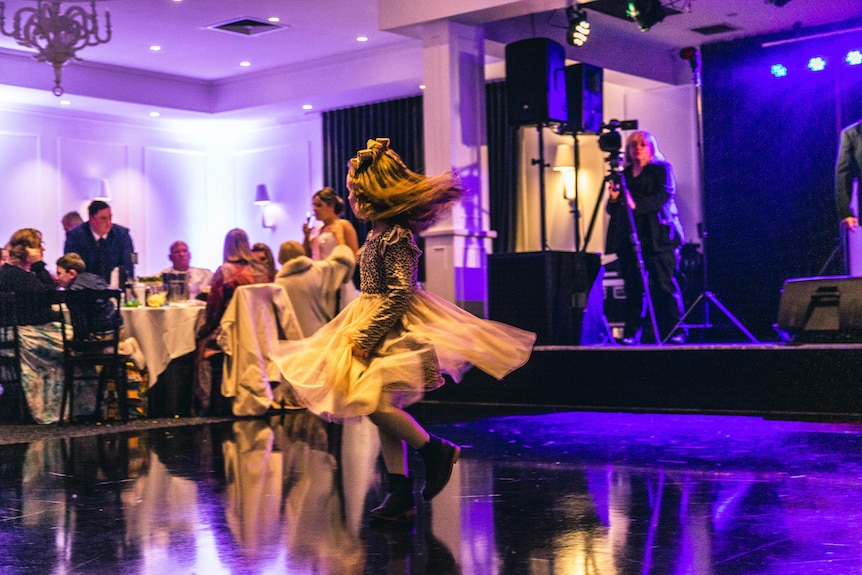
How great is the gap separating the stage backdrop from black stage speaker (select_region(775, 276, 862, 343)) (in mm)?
3338

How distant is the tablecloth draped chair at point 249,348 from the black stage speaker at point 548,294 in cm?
169

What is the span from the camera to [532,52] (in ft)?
26.4

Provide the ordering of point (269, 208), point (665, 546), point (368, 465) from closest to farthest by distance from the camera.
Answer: point (665, 546), point (368, 465), point (269, 208)

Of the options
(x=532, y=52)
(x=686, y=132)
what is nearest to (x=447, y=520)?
(x=532, y=52)

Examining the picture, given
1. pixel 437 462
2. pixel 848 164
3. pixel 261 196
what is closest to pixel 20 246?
pixel 437 462

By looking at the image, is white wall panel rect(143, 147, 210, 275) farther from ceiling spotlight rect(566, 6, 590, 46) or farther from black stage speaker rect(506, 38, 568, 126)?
ceiling spotlight rect(566, 6, 590, 46)

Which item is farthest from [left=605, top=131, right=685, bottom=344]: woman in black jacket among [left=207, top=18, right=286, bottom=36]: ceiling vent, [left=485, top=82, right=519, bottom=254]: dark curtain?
[left=207, top=18, right=286, bottom=36]: ceiling vent

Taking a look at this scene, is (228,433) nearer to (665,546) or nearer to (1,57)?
(665,546)

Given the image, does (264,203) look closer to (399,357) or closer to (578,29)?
(578,29)

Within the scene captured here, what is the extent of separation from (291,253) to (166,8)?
9.19 ft

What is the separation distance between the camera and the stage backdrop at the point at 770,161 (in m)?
9.77

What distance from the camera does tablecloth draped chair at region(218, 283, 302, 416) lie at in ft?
24.1

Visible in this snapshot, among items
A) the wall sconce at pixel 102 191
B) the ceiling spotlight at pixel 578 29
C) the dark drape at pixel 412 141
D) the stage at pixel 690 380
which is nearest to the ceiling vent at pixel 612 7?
the ceiling spotlight at pixel 578 29

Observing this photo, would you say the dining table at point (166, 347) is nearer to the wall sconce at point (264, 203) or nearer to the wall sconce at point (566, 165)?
the wall sconce at point (566, 165)
